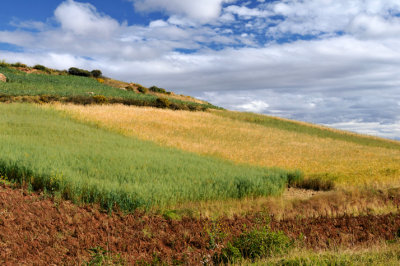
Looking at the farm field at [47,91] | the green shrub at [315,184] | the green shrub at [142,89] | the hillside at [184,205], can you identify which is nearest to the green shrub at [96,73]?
the green shrub at [142,89]

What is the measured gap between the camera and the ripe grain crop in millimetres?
10336

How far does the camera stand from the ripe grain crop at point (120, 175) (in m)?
10.3

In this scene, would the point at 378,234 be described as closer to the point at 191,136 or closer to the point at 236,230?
the point at 236,230

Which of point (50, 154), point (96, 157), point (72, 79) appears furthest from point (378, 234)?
point (72, 79)

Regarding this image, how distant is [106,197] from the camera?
10078 mm

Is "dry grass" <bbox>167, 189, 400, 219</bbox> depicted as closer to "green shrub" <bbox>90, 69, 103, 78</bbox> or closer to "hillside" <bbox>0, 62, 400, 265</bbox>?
"hillside" <bbox>0, 62, 400, 265</bbox>

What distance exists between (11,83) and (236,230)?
5350 centimetres

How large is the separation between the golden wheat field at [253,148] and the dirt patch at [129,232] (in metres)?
→ 5.61

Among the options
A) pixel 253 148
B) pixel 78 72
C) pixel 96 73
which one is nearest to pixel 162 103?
pixel 253 148

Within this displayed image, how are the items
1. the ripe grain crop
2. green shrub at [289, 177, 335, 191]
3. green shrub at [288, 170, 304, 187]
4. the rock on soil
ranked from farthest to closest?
the rock on soil < green shrub at [288, 170, 304, 187] < green shrub at [289, 177, 335, 191] < the ripe grain crop

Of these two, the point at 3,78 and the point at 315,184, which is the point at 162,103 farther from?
the point at 315,184

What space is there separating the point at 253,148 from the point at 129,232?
16.8 meters

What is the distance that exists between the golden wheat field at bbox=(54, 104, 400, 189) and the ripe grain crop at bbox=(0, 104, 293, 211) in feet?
9.67

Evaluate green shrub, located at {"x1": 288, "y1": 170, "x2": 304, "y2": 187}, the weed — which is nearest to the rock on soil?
green shrub, located at {"x1": 288, "y1": 170, "x2": 304, "y2": 187}
